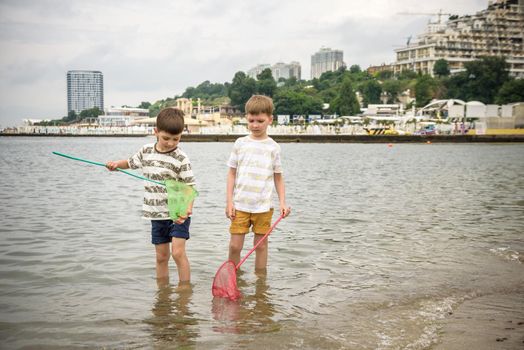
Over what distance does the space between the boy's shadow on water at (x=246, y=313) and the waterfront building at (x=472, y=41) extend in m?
158

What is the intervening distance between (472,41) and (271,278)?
→ 17460 cm

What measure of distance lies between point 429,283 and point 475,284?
1.41ft

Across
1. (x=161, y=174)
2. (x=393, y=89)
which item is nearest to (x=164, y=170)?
(x=161, y=174)

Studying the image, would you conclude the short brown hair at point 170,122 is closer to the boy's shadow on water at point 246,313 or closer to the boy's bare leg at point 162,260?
the boy's bare leg at point 162,260

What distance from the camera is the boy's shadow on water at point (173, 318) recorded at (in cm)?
365

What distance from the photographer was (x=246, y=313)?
4.25 meters

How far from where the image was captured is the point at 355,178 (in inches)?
753

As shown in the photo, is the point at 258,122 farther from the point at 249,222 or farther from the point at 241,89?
the point at 241,89

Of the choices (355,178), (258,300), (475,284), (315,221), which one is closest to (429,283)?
(475,284)

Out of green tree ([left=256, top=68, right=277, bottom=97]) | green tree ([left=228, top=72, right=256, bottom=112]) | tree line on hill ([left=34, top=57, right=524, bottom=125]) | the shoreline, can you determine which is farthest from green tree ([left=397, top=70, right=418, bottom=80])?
the shoreline

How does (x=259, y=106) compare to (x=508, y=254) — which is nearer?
(x=259, y=106)

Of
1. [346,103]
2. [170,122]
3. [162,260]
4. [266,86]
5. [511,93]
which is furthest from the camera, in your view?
[266,86]

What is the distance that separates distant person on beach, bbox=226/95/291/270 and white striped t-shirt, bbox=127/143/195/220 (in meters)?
0.49

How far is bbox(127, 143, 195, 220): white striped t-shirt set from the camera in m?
4.51
